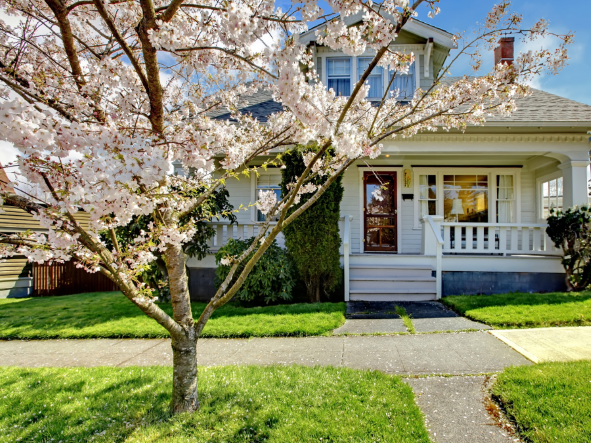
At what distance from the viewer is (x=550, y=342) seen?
4137 mm

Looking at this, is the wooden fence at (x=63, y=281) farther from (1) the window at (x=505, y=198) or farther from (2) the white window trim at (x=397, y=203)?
(1) the window at (x=505, y=198)

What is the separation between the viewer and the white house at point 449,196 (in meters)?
7.48

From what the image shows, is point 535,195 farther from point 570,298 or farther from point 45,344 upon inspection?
point 45,344

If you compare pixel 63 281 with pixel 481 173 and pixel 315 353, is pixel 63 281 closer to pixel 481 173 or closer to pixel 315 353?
pixel 315 353

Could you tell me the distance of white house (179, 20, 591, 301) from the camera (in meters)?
7.48

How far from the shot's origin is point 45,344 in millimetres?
5129

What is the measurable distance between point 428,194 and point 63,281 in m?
11.3

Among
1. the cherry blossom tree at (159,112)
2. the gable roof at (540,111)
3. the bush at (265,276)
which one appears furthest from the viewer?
the gable roof at (540,111)

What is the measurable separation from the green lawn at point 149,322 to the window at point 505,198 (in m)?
5.95

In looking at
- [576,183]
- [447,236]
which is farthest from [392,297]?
[576,183]

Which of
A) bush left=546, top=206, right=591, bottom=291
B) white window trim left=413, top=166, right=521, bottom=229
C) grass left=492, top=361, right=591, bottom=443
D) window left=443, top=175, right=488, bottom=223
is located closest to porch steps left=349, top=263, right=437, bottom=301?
white window trim left=413, top=166, right=521, bottom=229

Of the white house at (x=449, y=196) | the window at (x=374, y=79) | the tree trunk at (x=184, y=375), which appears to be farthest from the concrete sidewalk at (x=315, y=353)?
the window at (x=374, y=79)

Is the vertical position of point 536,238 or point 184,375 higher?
point 536,238

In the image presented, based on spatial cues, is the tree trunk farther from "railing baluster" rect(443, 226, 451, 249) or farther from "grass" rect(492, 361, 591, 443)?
"railing baluster" rect(443, 226, 451, 249)
